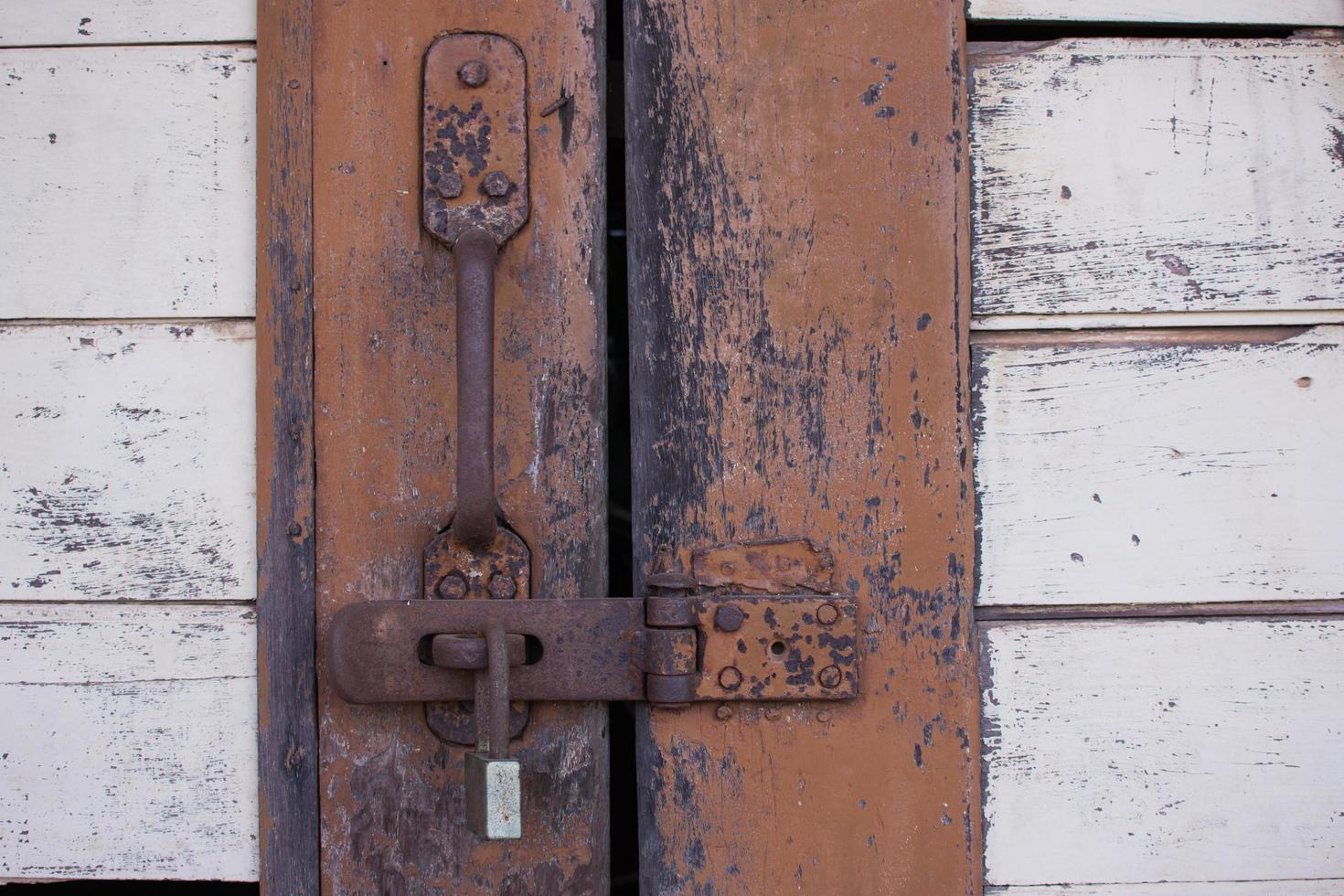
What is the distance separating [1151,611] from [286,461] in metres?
0.61

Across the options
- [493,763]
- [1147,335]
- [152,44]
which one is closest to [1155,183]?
[1147,335]

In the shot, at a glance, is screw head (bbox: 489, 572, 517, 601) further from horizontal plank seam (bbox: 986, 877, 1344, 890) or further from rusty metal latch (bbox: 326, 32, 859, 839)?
horizontal plank seam (bbox: 986, 877, 1344, 890)

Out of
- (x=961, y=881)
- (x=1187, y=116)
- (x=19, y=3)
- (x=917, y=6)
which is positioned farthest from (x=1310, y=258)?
(x=19, y=3)

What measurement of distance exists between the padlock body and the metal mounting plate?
337 mm

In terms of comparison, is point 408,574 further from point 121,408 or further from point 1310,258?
point 1310,258

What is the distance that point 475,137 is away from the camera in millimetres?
637

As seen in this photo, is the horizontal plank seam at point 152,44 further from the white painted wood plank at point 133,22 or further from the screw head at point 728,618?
the screw head at point 728,618

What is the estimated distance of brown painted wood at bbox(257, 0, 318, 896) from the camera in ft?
2.09

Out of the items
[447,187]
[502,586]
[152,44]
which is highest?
[152,44]

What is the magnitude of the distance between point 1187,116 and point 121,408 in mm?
781

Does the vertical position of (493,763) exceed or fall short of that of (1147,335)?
it falls short

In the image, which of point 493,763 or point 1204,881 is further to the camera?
point 1204,881

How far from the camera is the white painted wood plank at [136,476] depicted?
0.65 m

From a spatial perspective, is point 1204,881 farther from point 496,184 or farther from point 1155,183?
point 496,184
